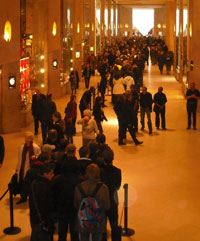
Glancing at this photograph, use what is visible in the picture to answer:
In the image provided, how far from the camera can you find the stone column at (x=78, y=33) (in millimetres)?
30109

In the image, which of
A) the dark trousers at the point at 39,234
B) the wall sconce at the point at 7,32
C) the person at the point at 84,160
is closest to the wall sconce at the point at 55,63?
the wall sconce at the point at 7,32

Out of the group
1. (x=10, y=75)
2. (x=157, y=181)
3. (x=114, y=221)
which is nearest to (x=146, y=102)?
(x=10, y=75)

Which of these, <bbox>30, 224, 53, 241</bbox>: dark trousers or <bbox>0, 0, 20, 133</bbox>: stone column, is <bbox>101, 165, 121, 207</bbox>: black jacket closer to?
<bbox>30, 224, 53, 241</bbox>: dark trousers

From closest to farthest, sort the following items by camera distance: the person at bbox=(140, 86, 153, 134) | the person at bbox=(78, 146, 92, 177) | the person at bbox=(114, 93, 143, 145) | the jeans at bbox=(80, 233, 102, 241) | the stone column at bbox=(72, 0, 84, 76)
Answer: the jeans at bbox=(80, 233, 102, 241) → the person at bbox=(78, 146, 92, 177) → the person at bbox=(114, 93, 143, 145) → the person at bbox=(140, 86, 153, 134) → the stone column at bbox=(72, 0, 84, 76)

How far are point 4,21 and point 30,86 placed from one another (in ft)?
14.4

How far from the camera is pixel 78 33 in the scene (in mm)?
31250

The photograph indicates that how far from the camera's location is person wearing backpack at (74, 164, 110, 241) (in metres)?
6.11

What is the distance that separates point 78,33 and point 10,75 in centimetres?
1609

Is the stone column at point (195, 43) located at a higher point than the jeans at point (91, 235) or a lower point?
higher

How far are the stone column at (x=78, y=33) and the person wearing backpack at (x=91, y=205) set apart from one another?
24162 mm

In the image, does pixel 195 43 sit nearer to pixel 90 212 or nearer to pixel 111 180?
pixel 111 180

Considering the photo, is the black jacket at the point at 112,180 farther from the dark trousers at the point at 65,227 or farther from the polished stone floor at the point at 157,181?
the polished stone floor at the point at 157,181

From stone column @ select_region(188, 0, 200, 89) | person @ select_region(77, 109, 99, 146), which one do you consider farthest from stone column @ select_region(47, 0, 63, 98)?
person @ select_region(77, 109, 99, 146)

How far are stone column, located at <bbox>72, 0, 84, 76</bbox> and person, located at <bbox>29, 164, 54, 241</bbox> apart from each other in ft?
77.8
